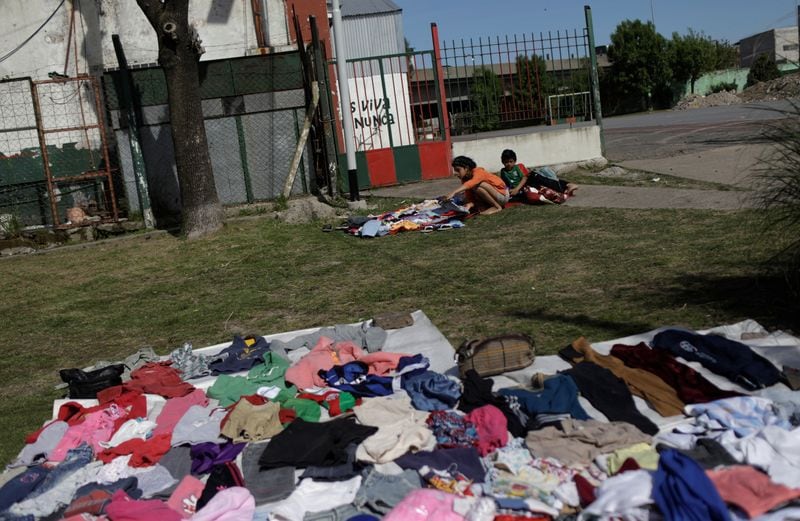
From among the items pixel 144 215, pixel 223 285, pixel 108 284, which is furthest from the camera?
pixel 144 215

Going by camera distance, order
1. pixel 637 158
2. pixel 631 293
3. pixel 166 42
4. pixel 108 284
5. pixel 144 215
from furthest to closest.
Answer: pixel 637 158 < pixel 144 215 < pixel 166 42 < pixel 108 284 < pixel 631 293

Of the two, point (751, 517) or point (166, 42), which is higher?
point (166, 42)

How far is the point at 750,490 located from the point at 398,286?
502cm

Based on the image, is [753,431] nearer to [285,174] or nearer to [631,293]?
[631,293]

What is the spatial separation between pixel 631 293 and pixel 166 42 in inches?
304

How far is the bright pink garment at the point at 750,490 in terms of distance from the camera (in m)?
3.23

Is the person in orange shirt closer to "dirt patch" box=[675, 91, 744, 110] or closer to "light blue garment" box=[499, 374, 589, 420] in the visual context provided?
"light blue garment" box=[499, 374, 589, 420]

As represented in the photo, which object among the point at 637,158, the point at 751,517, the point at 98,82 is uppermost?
the point at 98,82

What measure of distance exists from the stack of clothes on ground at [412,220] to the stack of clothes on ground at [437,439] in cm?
514

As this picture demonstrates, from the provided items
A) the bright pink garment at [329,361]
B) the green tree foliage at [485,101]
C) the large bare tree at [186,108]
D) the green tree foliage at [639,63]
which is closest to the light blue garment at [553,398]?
the bright pink garment at [329,361]

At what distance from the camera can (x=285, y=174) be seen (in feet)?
46.9

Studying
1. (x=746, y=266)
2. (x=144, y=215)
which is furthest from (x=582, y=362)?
(x=144, y=215)

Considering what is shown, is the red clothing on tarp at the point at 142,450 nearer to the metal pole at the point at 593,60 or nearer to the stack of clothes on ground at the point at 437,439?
the stack of clothes on ground at the point at 437,439

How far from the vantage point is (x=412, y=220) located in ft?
36.6
